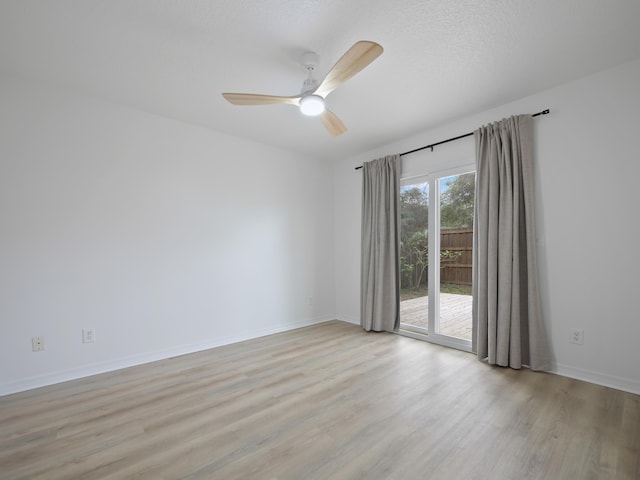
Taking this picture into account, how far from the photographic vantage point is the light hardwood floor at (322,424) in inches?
60.4

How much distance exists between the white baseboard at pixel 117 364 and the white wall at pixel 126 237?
11mm

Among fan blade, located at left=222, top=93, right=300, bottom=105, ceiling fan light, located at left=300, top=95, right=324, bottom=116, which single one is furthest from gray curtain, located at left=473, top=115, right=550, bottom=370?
fan blade, located at left=222, top=93, right=300, bottom=105

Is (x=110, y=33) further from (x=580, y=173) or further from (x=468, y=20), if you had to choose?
(x=580, y=173)

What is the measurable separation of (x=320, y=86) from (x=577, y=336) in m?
3.00

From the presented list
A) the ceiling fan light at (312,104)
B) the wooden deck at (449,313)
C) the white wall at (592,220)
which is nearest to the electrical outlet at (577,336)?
the white wall at (592,220)

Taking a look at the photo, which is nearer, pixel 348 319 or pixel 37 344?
pixel 37 344

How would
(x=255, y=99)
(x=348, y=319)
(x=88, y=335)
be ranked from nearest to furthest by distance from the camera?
1. (x=255, y=99)
2. (x=88, y=335)
3. (x=348, y=319)

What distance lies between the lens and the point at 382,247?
3.99 meters

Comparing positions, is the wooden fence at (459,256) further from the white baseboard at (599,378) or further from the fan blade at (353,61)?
the fan blade at (353,61)

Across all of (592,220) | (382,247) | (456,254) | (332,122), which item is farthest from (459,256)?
(332,122)

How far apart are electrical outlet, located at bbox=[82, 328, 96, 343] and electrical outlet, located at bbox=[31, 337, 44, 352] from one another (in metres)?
0.28

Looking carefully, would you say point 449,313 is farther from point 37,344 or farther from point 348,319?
point 37,344

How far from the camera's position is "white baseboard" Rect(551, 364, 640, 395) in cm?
226

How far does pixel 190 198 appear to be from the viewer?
132 inches
